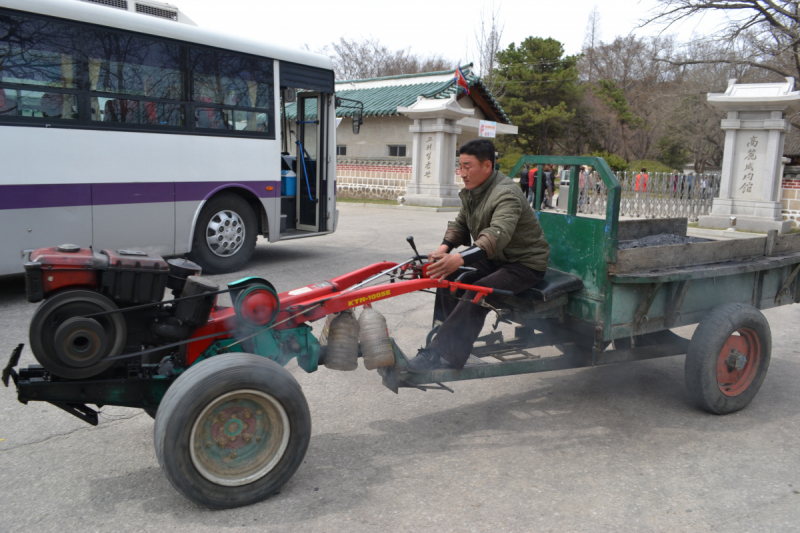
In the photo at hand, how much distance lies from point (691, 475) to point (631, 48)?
55410 millimetres

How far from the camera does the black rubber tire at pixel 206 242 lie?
8.34m

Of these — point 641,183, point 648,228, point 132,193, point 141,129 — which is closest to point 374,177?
point 641,183

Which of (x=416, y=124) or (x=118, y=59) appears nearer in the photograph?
(x=118, y=59)

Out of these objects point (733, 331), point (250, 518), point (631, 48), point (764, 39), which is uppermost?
point (631, 48)

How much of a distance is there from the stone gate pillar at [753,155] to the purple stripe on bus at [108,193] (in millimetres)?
13093

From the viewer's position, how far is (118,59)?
23.7 feet

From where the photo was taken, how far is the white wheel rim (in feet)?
9.28

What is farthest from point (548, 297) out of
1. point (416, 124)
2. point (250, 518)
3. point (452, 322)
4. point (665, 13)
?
point (416, 124)

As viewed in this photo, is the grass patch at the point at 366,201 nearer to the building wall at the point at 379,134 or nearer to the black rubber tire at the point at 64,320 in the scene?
the building wall at the point at 379,134

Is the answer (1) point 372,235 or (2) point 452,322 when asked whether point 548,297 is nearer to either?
(2) point 452,322

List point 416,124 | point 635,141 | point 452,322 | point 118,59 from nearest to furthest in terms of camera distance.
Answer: point 452,322, point 118,59, point 416,124, point 635,141

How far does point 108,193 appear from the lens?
7.26m

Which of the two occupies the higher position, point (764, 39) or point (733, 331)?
point (764, 39)

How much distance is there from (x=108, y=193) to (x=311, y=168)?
3567mm
